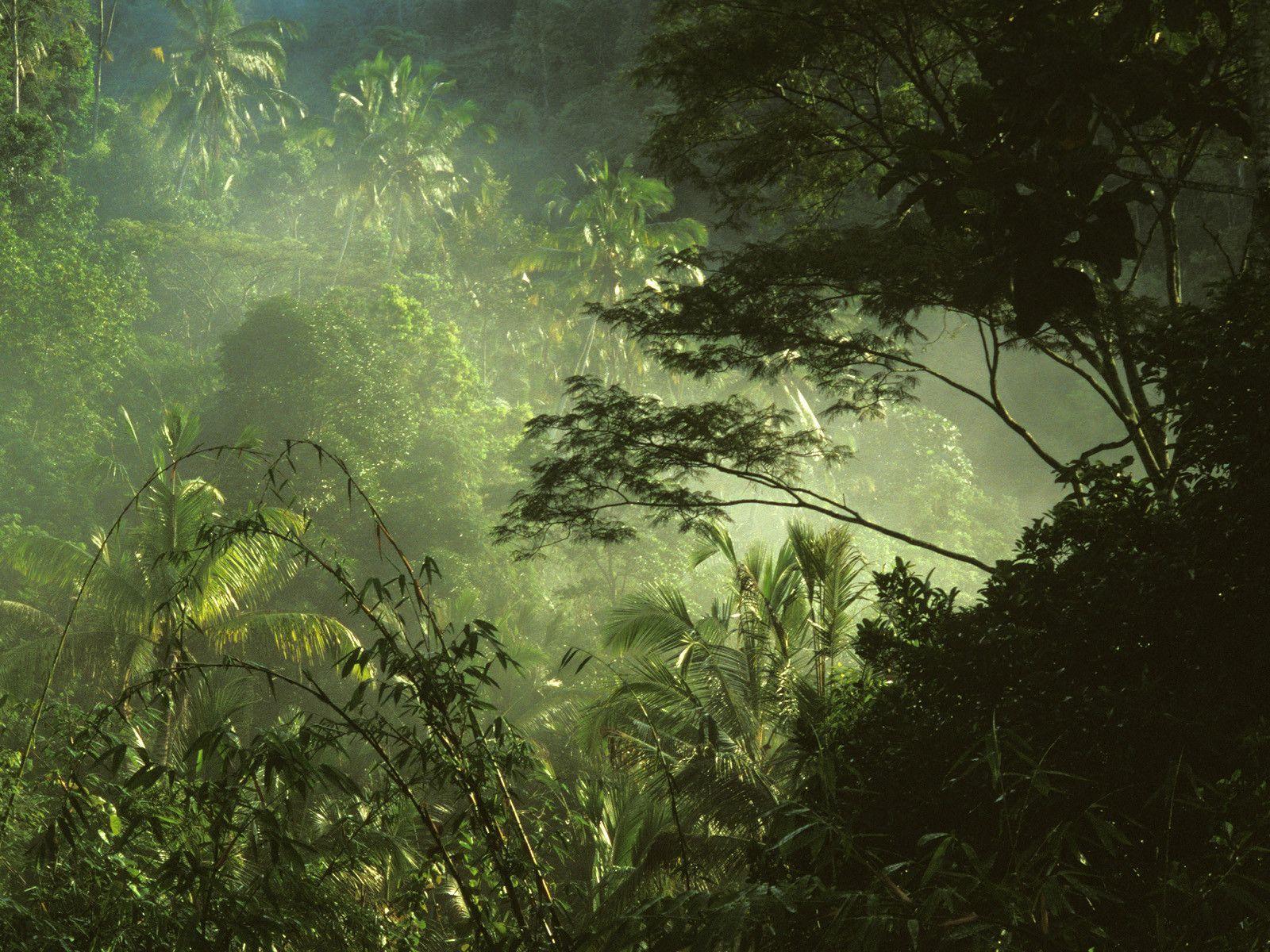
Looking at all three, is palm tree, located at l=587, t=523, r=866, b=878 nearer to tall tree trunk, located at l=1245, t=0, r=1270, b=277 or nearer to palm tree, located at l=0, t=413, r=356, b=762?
tall tree trunk, located at l=1245, t=0, r=1270, b=277

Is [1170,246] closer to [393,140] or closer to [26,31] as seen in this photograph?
[26,31]

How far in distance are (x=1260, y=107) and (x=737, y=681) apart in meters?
5.72

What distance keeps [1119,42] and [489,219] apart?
30.4m

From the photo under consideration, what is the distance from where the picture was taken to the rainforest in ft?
7.98

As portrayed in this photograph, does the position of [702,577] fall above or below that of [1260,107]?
above

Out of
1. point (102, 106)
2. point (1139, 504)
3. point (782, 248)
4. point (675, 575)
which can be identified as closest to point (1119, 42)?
point (1139, 504)

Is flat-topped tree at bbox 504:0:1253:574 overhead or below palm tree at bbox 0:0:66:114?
below

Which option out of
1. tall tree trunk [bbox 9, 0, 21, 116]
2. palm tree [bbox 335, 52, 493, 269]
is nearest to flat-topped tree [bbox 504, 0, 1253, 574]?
tall tree trunk [bbox 9, 0, 21, 116]

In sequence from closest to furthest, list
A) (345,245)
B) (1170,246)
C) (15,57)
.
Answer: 1. (1170,246)
2. (15,57)
3. (345,245)

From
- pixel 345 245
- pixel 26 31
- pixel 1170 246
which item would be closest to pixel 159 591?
pixel 1170 246

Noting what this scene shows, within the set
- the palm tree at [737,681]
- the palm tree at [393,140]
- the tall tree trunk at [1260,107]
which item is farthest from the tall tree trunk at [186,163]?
the tall tree trunk at [1260,107]

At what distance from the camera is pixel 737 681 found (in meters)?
8.67

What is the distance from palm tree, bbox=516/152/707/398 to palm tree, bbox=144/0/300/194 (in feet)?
52.0

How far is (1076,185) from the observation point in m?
2.92
